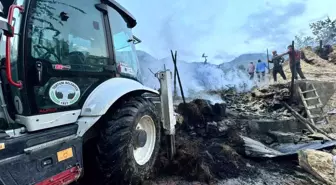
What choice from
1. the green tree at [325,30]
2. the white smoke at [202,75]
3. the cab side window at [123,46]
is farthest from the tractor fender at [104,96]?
the green tree at [325,30]

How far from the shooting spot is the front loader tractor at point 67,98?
2076 mm

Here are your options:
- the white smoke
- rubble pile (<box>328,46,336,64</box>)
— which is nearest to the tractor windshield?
the white smoke

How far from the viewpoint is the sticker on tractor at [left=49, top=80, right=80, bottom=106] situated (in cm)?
235

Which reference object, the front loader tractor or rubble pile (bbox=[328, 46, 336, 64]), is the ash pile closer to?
the front loader tractor

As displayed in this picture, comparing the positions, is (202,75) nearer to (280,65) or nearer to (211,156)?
(280,65)

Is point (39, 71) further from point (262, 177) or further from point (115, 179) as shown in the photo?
point (262, 177)

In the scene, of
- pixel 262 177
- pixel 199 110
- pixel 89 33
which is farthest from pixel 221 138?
pixel 89 33

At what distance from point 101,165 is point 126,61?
1448 mm

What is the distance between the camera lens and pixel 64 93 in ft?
8.05

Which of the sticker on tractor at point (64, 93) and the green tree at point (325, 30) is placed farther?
the green tree at point (325, 30)

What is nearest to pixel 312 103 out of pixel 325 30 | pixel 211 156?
pixel 211 156

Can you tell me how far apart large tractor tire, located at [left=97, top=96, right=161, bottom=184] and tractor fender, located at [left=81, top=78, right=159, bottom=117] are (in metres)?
0.17

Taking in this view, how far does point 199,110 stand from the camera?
7.01 m

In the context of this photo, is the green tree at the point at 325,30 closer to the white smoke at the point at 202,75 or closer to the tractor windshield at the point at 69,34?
the white smoke at the point at 202,75
